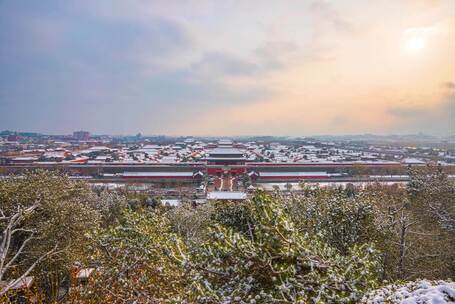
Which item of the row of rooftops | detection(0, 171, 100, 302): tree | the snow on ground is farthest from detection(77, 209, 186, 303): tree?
the row of rooftops

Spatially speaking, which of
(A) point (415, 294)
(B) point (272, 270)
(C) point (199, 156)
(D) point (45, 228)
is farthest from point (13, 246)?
(C) point (199, 156)

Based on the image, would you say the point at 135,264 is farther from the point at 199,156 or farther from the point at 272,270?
the point at 199,156

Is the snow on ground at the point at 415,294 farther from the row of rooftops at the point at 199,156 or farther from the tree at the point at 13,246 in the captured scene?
the row of rooftops at the point at 199,156

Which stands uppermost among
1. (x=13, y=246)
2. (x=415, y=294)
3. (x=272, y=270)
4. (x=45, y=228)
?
(x=272, y=270)

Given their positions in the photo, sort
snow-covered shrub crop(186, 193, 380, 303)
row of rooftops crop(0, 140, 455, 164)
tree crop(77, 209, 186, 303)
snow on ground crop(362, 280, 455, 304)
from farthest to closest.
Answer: row of rooftops crop(0, 140, 455, 164)
tree crop(77, 209, 186, 303)
snow-covered shrub crop(186, 193, 380, 303)
snow on ground crop(362, 280, 455, 304)

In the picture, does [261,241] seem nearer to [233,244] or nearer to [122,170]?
[233,244]

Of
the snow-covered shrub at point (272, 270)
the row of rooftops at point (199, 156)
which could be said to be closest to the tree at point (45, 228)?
the snow-covered shrub at point (272, 270)

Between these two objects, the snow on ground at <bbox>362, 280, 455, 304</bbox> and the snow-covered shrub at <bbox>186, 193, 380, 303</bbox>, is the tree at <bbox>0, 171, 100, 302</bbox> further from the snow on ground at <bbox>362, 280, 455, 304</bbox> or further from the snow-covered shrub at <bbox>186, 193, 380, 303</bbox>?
the snow on ground at <bbox>362, 280, 455, 304</bbox>

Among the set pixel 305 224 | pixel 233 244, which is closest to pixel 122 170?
pixel 305 224

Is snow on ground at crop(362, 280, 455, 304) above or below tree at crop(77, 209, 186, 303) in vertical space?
above
